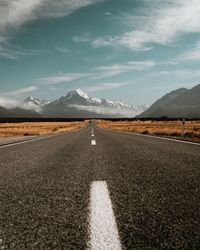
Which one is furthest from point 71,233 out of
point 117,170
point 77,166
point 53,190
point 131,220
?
point 77,166

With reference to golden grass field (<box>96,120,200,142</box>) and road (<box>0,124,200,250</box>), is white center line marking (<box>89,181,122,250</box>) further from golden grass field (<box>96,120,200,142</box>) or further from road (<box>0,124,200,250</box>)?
golden grass field (<box>96,120,200,142</box>)

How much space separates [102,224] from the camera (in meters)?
3.29

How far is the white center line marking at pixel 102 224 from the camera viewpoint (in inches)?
109

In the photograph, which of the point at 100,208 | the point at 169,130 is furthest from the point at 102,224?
the point at 169,130

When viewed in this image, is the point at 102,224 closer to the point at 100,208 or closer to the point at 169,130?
the point at 100,208

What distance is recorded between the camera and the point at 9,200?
437 cm

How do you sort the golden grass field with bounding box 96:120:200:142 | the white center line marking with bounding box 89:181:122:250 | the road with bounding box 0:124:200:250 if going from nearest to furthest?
1. the white center line marking with bounding box 89:181:122:250
2. the road with bounding box 0:124:200:250
3. the golden grass field with bounding box 96:120:200:142

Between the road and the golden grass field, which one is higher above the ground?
the road

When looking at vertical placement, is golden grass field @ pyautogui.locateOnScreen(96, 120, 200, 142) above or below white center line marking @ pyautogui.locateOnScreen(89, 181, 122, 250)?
below

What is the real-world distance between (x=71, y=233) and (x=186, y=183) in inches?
109

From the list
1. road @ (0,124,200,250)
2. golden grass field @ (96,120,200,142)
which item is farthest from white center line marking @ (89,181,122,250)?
golden grass field @ (96,120,200,142)

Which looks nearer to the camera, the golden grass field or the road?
the road

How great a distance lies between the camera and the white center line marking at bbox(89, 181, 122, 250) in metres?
2.77

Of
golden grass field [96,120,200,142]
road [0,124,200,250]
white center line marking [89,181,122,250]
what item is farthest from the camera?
golden grass field [96,120,200,142]
